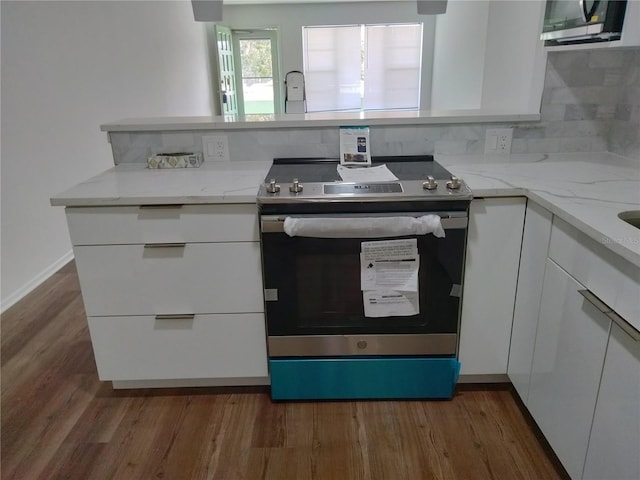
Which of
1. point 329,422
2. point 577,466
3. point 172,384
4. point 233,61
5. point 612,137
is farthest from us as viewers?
point 233,61

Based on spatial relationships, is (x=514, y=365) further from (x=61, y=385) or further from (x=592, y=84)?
(x=61, y=385)

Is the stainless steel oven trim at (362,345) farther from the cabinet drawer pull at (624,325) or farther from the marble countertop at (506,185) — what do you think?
the cabinet drawer pull at (624,325)

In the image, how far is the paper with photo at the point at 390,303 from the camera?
1638mm

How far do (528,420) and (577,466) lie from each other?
1.40 ft

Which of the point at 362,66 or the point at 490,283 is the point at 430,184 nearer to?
the point at 490,283

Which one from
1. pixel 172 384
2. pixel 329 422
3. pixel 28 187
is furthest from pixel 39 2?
pixel 329 422

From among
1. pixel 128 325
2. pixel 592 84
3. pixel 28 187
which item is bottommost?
pixel 128 325

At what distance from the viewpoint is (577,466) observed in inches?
50.8

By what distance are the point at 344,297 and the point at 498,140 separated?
1.04m

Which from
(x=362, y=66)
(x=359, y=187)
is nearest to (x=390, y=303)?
(x=359, y=187)

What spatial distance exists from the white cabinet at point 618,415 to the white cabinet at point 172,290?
1.08 m

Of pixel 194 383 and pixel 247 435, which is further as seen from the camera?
pixel 194 383

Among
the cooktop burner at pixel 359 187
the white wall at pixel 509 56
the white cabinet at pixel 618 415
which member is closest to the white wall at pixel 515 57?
the white wall at pixel 509 56

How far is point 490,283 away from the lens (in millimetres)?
1689
